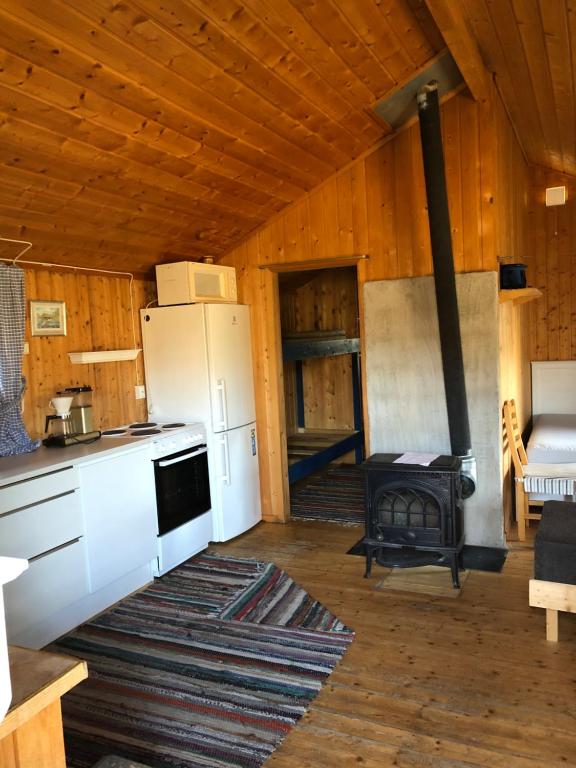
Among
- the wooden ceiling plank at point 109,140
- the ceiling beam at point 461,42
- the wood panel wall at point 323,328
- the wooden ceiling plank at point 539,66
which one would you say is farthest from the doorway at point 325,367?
the ceiling beam at point 461,42

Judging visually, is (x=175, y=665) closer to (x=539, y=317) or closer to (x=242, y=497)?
(x=242, y=497)

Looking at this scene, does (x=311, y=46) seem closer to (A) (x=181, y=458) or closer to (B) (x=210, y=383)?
(B) (x=210, y=383)

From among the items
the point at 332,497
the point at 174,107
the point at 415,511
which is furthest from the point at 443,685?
the point at 332,497

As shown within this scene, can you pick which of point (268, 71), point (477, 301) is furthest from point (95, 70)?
point (477, 301)

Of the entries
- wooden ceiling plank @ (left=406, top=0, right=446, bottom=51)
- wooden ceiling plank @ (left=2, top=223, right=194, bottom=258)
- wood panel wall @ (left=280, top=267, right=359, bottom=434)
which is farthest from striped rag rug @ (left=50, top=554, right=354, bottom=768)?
wood panel wall @ (left=280, top=267, right=359, bottom=434)

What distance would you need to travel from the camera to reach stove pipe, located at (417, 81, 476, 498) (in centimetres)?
369

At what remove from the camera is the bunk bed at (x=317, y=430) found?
5.79 m

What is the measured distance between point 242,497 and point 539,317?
12.2ft

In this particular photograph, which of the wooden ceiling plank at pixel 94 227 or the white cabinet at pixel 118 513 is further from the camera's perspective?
the white cabinet at pixel 118 513

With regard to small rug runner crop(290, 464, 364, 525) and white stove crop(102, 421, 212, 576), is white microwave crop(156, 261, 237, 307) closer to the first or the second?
white stove crop(102, 421, 212, 576)

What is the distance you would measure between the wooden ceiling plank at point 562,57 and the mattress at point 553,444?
92.5 inches

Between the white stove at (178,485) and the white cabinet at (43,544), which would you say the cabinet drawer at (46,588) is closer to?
the white cabinet at (43,544)

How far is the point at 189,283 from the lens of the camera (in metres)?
4.35

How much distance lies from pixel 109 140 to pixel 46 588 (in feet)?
7.22
